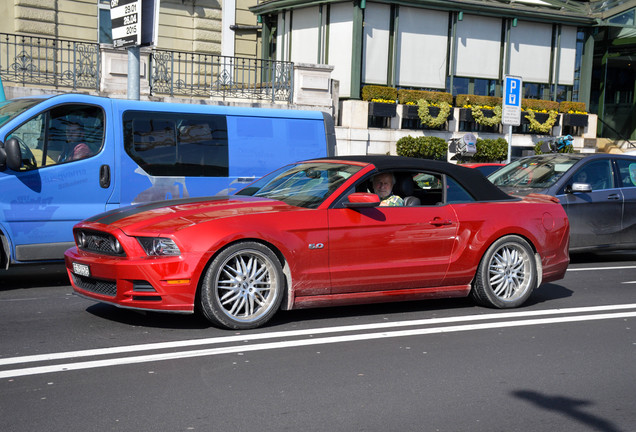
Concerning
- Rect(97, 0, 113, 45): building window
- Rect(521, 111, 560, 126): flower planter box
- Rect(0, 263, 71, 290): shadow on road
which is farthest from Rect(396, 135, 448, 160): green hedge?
Rect(0, 263, 71, 290): shadow on road

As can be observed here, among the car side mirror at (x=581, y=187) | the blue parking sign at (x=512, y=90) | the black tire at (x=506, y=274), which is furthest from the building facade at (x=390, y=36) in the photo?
the black tire at (x=506, y=274)

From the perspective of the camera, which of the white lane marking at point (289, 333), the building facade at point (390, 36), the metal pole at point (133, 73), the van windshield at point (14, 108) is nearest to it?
the white lane marking at point (289, 333)

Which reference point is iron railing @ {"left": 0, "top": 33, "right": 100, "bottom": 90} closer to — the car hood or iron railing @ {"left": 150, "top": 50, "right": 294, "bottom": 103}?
iron railing @ {"left": 150, "top": 50, "right": 294, "bottom": 103}

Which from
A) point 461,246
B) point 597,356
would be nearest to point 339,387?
point 597,356

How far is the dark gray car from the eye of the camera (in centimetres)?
1112

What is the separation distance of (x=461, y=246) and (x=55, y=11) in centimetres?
1913

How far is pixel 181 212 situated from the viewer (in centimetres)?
648

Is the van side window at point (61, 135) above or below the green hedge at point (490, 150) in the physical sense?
above

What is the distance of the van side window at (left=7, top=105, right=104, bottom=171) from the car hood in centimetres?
200

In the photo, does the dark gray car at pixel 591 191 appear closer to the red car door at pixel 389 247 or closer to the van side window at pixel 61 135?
the red car door at pixel 389 247

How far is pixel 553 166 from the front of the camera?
11.6 m

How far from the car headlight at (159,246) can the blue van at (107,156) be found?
261 centimetres

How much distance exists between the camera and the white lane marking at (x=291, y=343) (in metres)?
5.23

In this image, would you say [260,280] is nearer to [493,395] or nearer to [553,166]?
[493,395]
